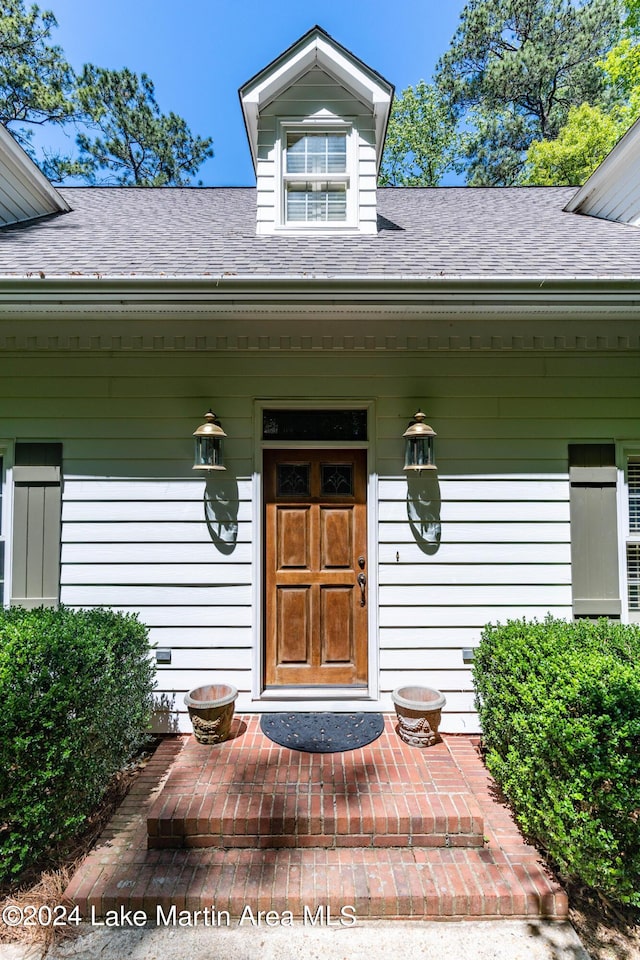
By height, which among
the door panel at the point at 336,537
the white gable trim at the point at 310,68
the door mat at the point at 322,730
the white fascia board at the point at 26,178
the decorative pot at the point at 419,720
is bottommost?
the door mat at the point at 322,730

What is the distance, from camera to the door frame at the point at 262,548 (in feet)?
11.0

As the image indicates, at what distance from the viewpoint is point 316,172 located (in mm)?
4191

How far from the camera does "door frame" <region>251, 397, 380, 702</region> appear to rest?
337 cm

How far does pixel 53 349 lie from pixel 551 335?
12.5 ft

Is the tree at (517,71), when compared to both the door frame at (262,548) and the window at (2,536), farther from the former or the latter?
the window at (2,536)

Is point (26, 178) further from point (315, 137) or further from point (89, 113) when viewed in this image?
point (89, 113)

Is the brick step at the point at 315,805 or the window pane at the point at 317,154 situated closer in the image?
the brick step at the point at 315,805

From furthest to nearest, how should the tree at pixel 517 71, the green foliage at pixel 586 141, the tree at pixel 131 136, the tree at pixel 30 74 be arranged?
the tree at pixel 131 136 < the tree at pixel 517 71 < the tree at pixel 30 74 < the green foliage at pixel 586 141

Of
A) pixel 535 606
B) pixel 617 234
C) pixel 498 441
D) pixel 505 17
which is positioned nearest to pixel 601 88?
pixel 505 17

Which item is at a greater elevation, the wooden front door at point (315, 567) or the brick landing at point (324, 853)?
the wooden front door at point (315, 567)

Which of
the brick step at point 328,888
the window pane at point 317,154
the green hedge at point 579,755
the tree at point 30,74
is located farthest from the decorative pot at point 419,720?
the tree at point 30,74

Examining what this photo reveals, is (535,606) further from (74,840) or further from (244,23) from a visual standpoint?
(244,23)

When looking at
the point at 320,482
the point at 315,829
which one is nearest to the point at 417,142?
the point at 320,482

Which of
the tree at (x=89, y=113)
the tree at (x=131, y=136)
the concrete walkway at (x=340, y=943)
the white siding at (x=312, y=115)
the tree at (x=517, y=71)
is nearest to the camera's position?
the concrete walkway at (x=340, y=943)
